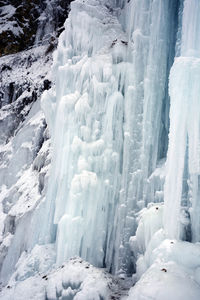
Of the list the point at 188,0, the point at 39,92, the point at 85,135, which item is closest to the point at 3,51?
the point at 39,92

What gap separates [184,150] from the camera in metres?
7.03

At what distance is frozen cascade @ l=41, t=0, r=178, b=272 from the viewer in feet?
30.7

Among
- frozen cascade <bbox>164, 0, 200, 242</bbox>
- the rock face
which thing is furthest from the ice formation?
the rock face

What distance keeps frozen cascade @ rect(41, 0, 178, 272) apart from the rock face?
20.6 m

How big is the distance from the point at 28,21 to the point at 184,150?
27.4 m

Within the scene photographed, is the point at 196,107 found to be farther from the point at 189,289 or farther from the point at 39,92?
the point at 39,92

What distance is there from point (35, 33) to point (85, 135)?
23.2 metres

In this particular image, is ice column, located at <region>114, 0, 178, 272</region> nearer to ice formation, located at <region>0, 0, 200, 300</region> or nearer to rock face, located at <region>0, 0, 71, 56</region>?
ice formation, located at <region>0, 0, 200, 300</region>

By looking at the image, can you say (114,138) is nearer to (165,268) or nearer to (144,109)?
(144,109)

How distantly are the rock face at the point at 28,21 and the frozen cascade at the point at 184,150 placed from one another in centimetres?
2445

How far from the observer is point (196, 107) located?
6.99 m

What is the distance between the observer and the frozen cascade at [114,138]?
→ 9.37 m

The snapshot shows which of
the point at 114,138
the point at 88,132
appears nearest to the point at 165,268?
the point at 114,138

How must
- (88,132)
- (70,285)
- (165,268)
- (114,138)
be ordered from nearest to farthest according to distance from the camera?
1. (165,268)
2. (70,285)
3. (114,138)
4. (88,132)
